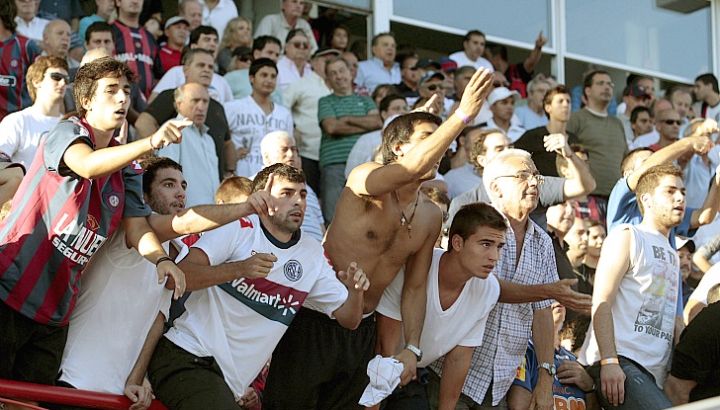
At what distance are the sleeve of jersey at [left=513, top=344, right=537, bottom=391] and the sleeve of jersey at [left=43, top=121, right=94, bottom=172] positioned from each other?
261 centimetres

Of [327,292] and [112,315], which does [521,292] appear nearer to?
[327,292]

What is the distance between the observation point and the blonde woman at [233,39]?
10.2m

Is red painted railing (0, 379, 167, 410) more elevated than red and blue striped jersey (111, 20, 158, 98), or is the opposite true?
red and blue striped jersey (111, 20, 158, 98)

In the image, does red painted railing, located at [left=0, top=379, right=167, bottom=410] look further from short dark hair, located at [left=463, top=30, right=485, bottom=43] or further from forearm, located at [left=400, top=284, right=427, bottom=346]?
short dark hair, located at [left=463, top=30, right=485, bottom=43]

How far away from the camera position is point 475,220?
17.3 feet

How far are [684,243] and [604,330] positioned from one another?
8.34 feet

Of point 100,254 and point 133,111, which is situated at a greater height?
point 133,111

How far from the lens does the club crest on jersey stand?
192 inches

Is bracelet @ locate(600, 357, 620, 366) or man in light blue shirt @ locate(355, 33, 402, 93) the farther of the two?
man in light blue shirt @ locate(355, 33, 402, 93)

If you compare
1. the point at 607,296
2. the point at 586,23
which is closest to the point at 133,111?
the point at 607,296

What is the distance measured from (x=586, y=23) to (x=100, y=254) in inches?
441

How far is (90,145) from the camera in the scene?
4215 mm

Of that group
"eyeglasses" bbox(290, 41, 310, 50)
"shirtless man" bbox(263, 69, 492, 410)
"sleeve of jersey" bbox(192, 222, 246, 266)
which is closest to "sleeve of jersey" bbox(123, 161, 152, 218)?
"sleeve of jersey" bbox(192, 222, 246, 266)

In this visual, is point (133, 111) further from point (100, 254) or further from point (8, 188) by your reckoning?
point (100, 254)
